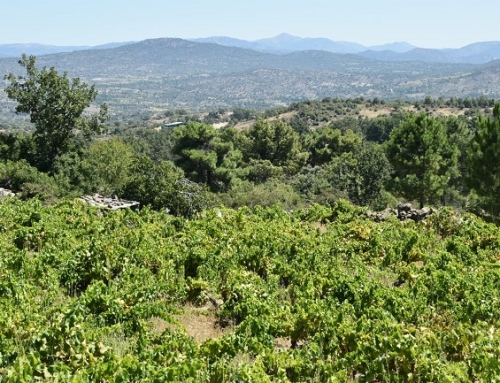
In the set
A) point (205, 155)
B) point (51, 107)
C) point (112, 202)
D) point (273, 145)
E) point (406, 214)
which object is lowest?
point (273, 145)

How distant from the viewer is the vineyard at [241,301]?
20.7 feet

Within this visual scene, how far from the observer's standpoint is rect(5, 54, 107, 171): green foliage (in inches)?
1088

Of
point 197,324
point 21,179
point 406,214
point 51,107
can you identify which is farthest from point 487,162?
point 51,107

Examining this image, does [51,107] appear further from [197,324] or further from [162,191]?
[197,324]

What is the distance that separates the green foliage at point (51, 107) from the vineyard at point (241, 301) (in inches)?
554

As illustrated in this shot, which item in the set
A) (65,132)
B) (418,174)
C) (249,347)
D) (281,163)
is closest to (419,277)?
(249,347)

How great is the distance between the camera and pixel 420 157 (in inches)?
1059

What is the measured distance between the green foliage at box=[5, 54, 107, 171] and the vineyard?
46.2 feet

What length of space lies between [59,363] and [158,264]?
16.6 ft

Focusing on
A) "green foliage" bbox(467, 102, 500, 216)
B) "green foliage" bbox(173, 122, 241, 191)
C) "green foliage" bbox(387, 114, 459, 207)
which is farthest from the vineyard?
"green foliage" bbox(173, 122, 241, 191)

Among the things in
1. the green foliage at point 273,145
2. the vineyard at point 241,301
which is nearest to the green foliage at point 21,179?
the vineyard at point 241,301

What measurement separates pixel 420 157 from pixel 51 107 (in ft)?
66.7

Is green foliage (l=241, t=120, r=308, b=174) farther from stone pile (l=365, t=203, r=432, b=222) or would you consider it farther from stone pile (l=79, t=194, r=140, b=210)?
stone pile (l=365, t=203, r=432, b=222)

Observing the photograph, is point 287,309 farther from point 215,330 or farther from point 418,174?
point 418,174
